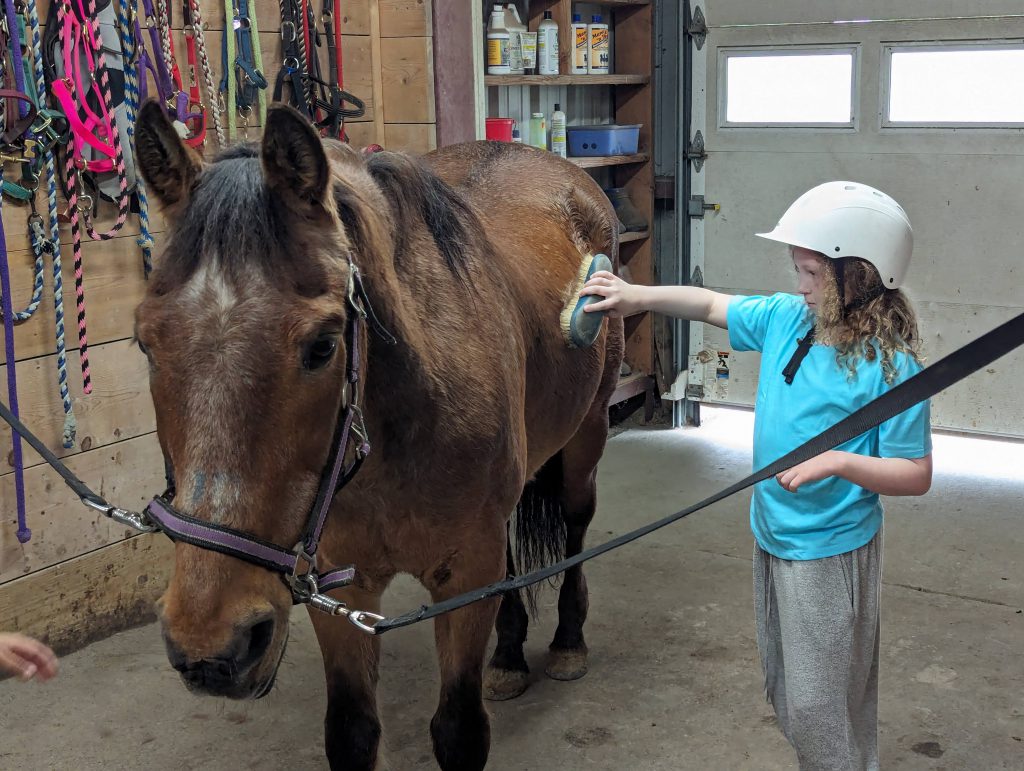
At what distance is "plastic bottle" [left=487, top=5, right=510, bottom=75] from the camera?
414 centimetres

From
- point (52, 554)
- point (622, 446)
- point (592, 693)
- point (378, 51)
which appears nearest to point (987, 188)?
point (622, 446)

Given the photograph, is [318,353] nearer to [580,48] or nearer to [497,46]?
[497,46]

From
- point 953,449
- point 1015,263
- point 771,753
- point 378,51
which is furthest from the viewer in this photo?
point 953,449

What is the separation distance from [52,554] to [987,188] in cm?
366

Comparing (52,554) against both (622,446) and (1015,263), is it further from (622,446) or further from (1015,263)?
(1015,263)

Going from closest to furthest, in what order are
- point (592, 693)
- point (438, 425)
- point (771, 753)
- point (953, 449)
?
point (438, 425) < point (771, 753) < point (592, 693) < point (953, 449)

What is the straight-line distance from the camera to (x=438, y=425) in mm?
1839

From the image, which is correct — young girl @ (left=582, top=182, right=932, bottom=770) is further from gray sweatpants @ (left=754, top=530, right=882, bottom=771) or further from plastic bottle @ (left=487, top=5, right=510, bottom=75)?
plastic bottle @ (left=487, top=5, right=510, bottom=75)

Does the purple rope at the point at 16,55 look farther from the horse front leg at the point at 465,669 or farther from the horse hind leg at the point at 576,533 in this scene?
the horse hind leg at the point at 576,533

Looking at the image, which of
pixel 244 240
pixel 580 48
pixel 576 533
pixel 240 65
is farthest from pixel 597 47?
pixel 244 240

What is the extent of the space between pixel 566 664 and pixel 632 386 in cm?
234

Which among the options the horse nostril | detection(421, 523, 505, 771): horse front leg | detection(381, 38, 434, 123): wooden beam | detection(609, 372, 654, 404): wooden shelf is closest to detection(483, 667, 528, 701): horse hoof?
detection(421, 523, 505, 771): horse front leg

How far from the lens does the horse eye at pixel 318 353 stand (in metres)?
1.36

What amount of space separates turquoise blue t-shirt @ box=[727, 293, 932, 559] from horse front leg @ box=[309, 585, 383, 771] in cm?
80
